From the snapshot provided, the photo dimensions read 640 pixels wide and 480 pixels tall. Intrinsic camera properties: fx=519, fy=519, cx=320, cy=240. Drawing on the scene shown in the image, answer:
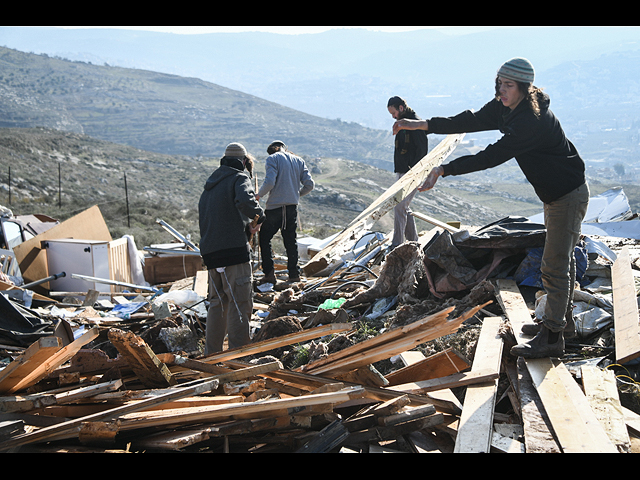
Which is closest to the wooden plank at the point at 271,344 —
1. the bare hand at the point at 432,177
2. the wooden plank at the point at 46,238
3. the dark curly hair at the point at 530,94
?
the bare hand at the point at 432,177

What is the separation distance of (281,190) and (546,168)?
4346 millimetres

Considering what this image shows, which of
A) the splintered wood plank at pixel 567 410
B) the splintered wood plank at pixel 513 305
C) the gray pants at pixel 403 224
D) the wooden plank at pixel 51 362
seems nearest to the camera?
the splintered wood plank at pixel 567 410


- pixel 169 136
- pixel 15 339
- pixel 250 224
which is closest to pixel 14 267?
pixel 15 339

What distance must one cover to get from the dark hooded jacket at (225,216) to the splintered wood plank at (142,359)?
65.3 inches

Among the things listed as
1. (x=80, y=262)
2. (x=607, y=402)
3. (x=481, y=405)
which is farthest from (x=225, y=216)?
(x=80, y=262)

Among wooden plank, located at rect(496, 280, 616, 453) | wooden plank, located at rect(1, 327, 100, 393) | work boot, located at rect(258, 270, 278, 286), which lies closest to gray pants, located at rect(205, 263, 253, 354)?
wooden plank, located at rect(1, 327, 100, 393)

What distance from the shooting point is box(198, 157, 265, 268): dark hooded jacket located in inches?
191

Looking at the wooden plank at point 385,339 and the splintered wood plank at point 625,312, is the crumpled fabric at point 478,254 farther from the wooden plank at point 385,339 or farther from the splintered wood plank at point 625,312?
the wooden plank at point 385,339

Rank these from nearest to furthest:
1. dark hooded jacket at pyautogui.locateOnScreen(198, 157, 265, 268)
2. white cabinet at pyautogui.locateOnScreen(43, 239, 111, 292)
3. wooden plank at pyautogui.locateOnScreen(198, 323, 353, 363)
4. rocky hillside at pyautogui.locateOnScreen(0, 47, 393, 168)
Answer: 1. wooden plank at pyautogui.locateOnScreen(198, 323, 353, 363)
2. dark hooded jacket at pyautogui.locateOnScreen(198, 157, 265, 268)
3. white cabinet at pyautogui.locateOnScreen(43, 239, 111, 292)
4. rocky hillside at pyautogui.locateOnScreen(0, 47, 393, 168)

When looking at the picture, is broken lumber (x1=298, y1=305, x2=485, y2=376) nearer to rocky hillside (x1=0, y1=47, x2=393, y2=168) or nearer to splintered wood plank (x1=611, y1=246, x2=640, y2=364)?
splintered wood plank (x1=611, y1=246, x2=640, y2=364)

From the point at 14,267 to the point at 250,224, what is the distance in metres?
5.58

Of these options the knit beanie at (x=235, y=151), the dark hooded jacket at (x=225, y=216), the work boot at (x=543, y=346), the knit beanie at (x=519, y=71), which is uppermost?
the knit beanie at (x=519, y=71)

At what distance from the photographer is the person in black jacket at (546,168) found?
3.32m

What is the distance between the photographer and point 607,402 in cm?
311
